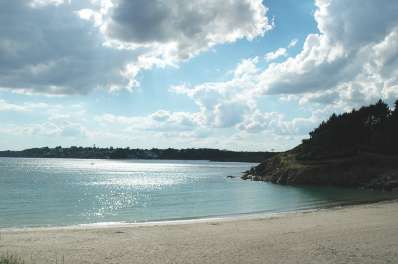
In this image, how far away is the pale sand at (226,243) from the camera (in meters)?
18.5

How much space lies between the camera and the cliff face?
72.7 meters

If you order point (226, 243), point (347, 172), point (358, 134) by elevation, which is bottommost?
point (226, 243)

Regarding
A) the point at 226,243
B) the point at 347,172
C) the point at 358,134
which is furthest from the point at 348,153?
the point at 226,243

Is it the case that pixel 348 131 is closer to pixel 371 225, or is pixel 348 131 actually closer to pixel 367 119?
pixel 367 119

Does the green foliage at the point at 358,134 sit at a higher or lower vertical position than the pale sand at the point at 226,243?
higher

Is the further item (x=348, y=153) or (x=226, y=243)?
(x=348, y=153)

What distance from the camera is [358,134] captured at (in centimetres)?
9181

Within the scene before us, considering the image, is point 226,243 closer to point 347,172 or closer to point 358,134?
point 347,172

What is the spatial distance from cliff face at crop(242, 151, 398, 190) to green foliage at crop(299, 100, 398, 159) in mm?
3891

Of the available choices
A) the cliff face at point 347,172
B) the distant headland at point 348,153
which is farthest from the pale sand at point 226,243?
the distant headland at point 348,153

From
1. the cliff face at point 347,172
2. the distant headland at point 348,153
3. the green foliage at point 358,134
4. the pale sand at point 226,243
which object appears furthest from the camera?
the green foliage at point 358,134

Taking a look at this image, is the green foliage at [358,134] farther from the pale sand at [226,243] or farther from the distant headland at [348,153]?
the pale sand at [226,243]

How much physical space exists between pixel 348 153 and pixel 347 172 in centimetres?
1010

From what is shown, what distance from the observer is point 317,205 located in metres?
48.1
